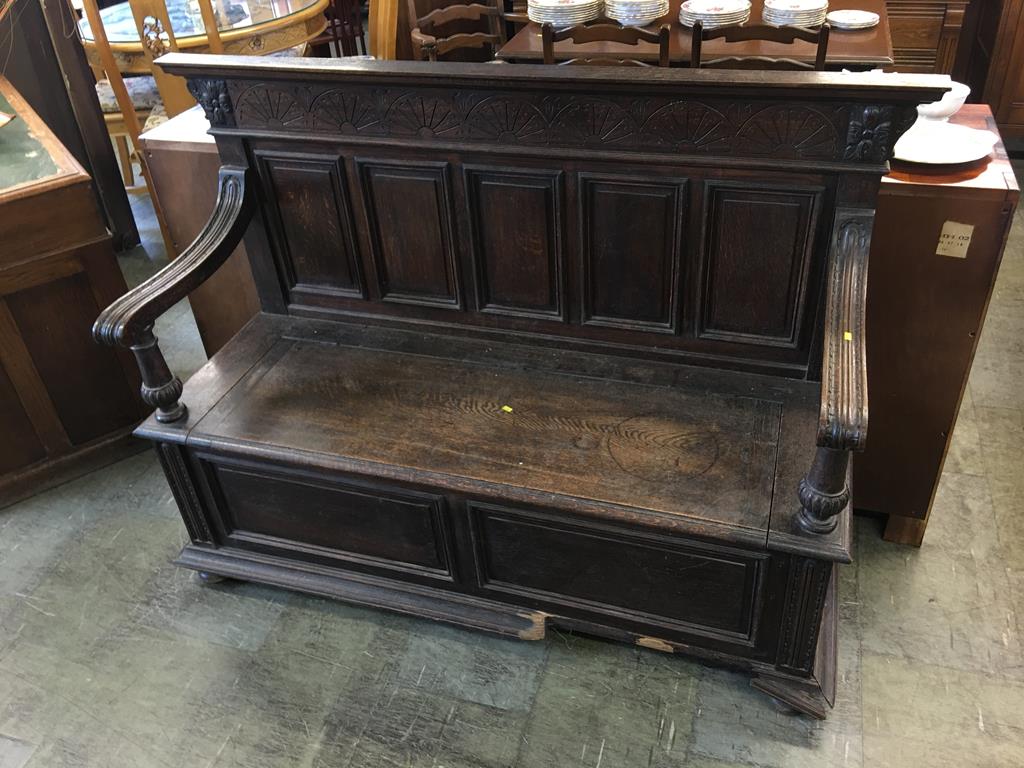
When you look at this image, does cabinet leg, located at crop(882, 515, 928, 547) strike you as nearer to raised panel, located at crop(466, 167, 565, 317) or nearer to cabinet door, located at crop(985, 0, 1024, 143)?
raised panel, located at crop(466, 167, 565, 317)

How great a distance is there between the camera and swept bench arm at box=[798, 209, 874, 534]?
1326 mm

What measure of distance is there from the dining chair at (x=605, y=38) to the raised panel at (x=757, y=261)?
101cm

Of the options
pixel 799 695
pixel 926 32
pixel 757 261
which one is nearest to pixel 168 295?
pixel 757 261

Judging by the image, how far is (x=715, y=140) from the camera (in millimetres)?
1574

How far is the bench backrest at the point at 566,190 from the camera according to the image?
1.53m

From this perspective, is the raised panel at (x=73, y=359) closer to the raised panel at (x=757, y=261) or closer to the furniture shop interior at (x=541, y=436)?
the furniture shop interior at (x=541, y=436)

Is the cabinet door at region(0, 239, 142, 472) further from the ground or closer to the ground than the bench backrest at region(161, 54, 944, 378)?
closer to the ground

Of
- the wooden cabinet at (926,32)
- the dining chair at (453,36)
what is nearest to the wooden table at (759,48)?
the dining chair at (453,36)

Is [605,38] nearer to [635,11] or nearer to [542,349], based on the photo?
[635,11]

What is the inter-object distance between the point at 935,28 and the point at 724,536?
323cm

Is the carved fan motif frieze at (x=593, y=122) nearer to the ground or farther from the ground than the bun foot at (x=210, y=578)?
farther from the ground

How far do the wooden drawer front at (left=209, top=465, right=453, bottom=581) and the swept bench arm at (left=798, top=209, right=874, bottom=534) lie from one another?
2.38ft

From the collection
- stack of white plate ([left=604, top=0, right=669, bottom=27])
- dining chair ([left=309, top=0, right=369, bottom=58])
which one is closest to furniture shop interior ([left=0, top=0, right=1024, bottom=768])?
stack of white plate ([left=604, top=0, right=669, bottom=27])

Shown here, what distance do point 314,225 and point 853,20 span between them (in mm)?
2211
